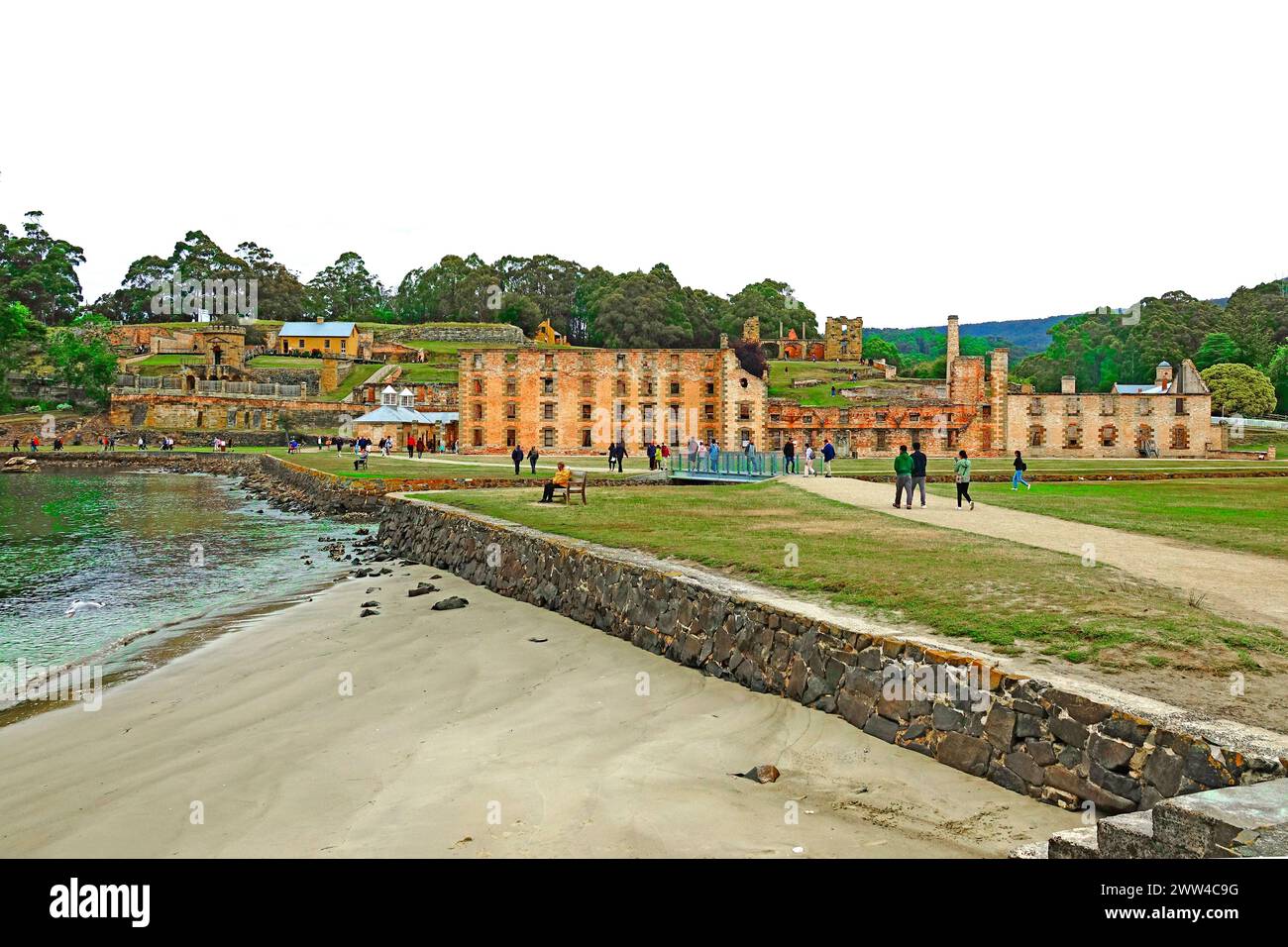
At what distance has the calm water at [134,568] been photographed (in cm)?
1599

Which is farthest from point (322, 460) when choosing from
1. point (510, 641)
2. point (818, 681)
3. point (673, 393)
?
point (818, 681)

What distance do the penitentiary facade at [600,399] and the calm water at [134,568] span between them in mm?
30171

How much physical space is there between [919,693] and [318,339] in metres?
123

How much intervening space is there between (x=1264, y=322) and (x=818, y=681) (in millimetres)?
121693

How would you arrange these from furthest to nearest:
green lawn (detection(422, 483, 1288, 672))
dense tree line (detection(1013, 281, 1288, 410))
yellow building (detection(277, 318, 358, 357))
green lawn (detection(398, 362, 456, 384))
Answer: yellow building (detection(277, 318, 358, 357)) < green lawn (detection(398, 362, 456, 384)) < dense tree line (detection(1013, 281, 1288, 410)) < green lawn (detection(422, 483, 1288, 672))

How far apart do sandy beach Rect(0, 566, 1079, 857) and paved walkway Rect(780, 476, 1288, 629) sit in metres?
5.05

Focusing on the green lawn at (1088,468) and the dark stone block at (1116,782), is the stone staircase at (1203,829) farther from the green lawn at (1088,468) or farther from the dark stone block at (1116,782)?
Result: the green lawn at (1088,468)

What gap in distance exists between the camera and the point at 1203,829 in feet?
14.8

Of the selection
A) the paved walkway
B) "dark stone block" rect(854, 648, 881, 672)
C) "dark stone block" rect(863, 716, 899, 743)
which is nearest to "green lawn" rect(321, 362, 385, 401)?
the paved walkway

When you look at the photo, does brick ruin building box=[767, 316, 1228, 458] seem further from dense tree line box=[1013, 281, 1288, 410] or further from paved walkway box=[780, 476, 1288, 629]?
paved walkway box=[780, 476, 1288, 629]

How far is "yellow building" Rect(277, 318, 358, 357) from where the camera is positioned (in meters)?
118
